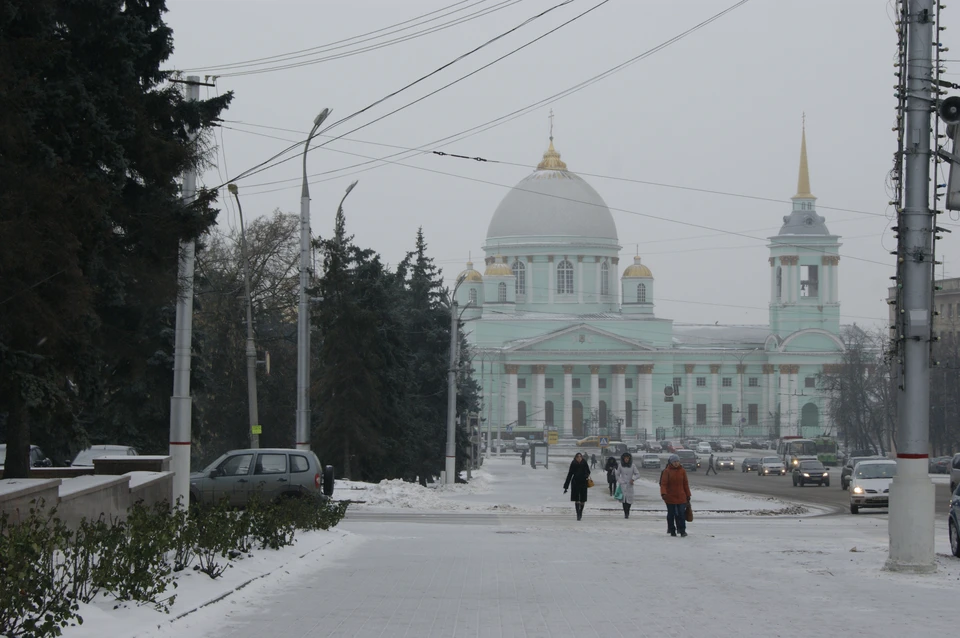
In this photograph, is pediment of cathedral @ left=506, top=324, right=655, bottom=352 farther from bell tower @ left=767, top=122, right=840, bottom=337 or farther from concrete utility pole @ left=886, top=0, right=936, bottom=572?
concrete utility pole @ left=886, top=0, right=936, bottom=572

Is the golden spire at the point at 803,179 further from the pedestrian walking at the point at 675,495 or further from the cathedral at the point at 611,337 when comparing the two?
the pedestrian walking at the point at 675,495

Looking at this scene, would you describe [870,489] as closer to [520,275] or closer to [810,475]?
[810,475]

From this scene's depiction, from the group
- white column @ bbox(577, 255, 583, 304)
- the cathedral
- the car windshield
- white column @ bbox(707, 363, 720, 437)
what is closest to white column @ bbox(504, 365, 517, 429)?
the cathedral

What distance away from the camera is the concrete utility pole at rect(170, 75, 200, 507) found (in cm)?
1855

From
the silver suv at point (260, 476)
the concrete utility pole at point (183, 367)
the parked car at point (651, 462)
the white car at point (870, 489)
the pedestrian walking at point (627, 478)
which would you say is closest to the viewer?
the concrete utility pole at point (183, 367)

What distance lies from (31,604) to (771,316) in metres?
131

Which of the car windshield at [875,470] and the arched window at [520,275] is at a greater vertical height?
the arched window at [520,275]

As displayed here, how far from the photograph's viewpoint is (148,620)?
32.8 feet

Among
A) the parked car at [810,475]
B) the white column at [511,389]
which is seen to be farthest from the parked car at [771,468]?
the white column at [511,389]

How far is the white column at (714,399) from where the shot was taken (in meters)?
138

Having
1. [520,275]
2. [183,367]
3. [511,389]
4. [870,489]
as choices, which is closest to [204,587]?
[183,367]

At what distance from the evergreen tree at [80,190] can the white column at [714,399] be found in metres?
121

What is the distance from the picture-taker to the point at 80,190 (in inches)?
573

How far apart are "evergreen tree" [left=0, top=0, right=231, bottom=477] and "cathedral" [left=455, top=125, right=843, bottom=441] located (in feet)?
361
